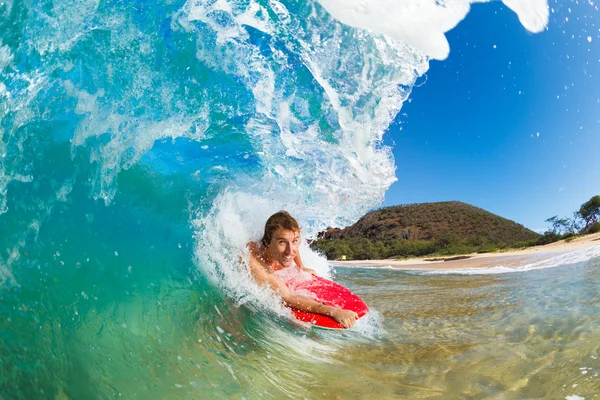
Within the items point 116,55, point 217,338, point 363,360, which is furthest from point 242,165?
point 363,360

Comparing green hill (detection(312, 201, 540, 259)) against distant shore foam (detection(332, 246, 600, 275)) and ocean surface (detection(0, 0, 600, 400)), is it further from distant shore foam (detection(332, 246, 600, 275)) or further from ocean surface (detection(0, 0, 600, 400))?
ocean surface (detection(0, 0, 600, 400))

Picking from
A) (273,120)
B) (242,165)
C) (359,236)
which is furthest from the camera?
(359,236)

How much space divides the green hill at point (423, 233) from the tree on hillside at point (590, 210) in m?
6.78

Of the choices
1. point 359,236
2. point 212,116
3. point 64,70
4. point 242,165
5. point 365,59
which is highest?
point 365,59

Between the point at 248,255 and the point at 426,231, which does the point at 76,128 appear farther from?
the point at 426,231

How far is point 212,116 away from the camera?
4074mm

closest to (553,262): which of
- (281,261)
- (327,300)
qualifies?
(327,300)

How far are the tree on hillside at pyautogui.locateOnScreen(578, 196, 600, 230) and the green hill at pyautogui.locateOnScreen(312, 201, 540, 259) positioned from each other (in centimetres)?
678

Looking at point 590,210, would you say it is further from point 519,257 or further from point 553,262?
point 553,262

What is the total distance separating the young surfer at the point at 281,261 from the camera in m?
3.83

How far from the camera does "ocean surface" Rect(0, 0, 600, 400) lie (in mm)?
2770

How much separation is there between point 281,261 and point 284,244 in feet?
0.77

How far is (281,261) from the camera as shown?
4223mm

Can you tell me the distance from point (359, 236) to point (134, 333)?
59345mm
